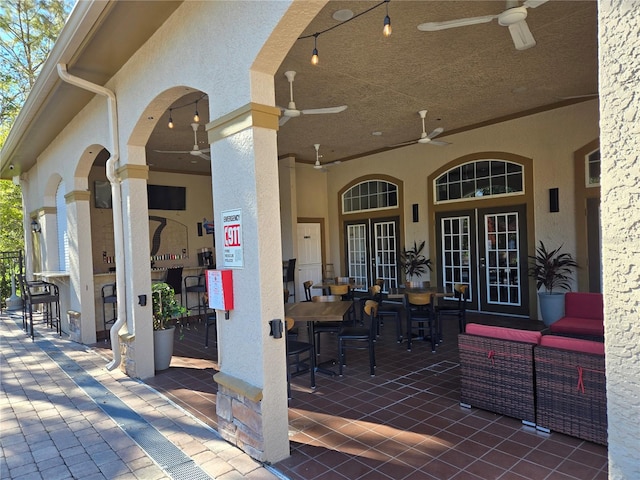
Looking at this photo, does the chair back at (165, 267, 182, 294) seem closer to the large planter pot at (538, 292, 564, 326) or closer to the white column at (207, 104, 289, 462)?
the white column at (207, 104, 289, 462)

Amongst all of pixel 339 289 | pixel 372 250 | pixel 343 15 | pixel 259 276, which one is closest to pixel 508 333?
pixel 259 276

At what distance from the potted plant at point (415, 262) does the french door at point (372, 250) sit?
1.48ft

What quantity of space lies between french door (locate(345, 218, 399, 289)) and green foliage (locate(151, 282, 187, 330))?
15.8ft

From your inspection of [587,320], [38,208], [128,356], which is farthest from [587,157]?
[38,208]

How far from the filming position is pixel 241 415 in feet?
9.35

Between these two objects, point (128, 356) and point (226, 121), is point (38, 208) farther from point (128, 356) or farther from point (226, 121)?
point (226, 121)

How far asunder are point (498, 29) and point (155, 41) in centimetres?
330

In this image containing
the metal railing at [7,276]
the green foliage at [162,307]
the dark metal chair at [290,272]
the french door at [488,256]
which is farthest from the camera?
the metal railing at [7,276]

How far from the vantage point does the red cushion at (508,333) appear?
3074mm

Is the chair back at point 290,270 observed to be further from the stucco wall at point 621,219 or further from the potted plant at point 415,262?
the stucco wall at point 621,219

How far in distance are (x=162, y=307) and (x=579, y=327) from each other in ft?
15.7

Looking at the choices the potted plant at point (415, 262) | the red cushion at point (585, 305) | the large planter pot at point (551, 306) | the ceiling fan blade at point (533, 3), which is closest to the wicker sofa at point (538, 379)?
the red cushion at point (585, 305)

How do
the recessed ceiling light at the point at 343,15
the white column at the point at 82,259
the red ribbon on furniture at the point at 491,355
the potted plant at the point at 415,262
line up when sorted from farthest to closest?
the potted plant at the point at 415,262 → the white column at the point at 82,259 → the recessed ceiling light at the point at 343,15 → the red ribbon on furniture at the point at 491,355

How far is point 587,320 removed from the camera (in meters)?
4.70
